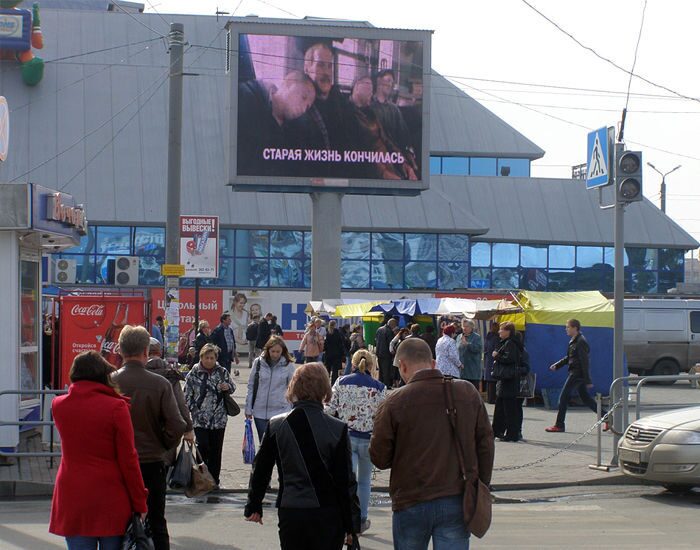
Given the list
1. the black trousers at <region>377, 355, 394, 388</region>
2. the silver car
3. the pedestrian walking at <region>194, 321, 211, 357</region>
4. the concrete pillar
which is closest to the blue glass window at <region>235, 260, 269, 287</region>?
the black trousers at <region>377, 355, 394, 388</region>

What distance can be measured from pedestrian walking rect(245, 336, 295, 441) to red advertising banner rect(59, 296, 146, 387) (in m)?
7.12

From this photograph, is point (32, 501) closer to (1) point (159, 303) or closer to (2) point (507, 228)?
(1) point (159, 303)

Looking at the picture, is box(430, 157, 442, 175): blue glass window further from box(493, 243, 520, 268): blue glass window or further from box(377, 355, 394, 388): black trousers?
box(377, 355, 394, 388): black trousers

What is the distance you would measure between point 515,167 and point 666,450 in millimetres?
42494

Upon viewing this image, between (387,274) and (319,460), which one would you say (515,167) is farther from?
(319,460)

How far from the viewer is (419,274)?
47469 millimetres

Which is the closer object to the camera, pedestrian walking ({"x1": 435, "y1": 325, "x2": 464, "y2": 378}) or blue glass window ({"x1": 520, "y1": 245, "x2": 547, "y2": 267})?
pedestrian walking ({"x1": 435, "y1": 325, "x2": 464, "y2": 378})

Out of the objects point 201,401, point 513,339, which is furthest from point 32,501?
point 513,339

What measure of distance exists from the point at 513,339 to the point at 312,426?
451 inches

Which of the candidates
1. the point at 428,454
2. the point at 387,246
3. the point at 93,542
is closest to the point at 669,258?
the point at 387,246

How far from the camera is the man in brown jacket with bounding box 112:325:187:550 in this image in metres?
7.70

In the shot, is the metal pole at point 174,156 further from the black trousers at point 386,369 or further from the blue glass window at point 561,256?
the blue glass window at point 561,256

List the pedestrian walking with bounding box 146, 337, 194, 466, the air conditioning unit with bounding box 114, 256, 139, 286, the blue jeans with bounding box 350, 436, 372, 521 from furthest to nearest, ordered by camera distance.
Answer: the air conditioning unit with bounding box 114, 256, 139, 286
the blue jeans with bounding box 350, 436, 372, 521
the pedestrian walking with bounding box 146, 337, 194, 466

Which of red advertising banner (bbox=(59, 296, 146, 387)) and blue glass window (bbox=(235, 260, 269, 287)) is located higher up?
blue glass window (bbox=(235, 260, 269, 287))
